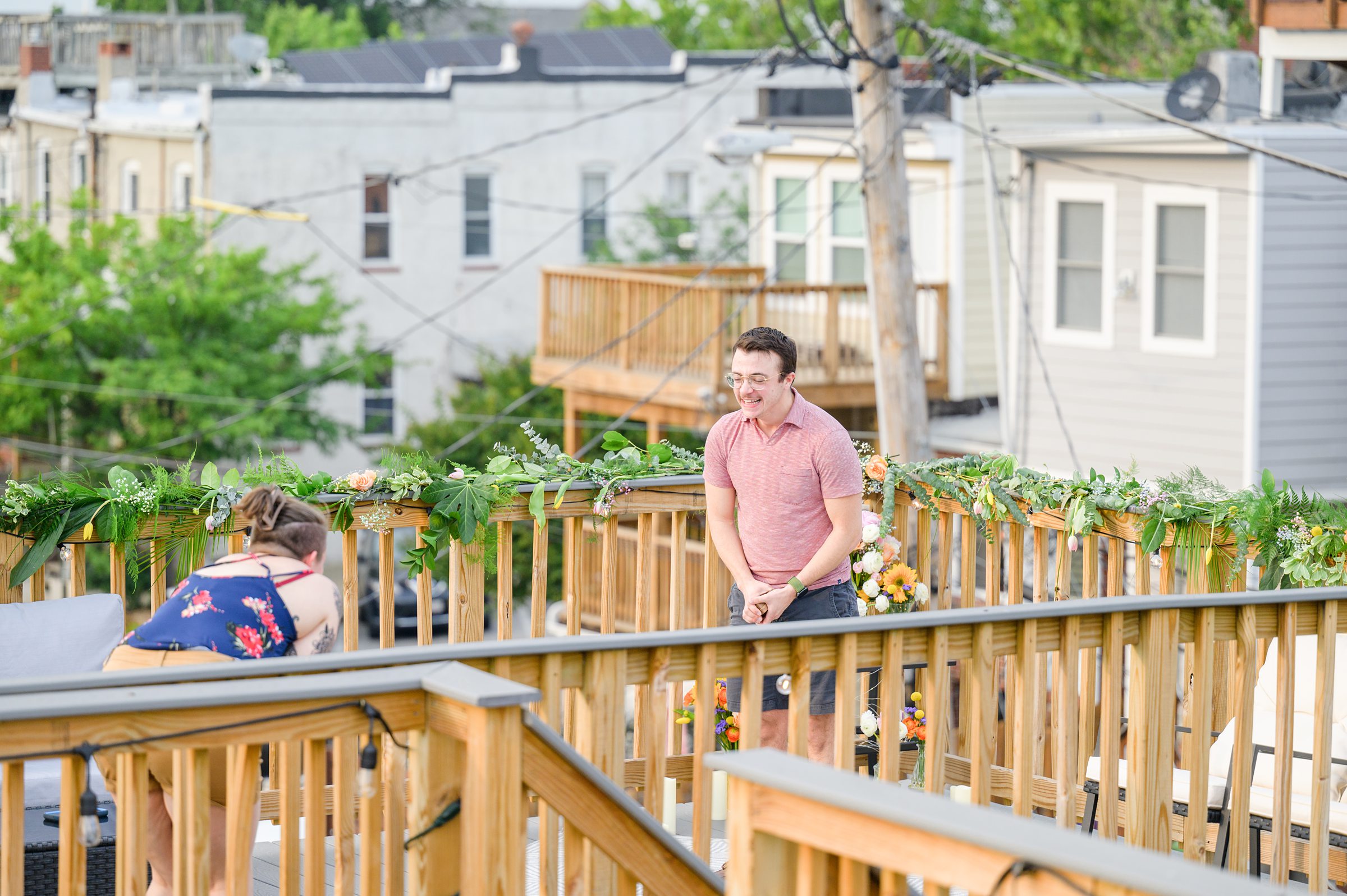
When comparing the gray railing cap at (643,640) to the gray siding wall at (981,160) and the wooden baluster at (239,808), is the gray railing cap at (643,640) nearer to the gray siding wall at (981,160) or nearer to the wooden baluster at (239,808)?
the wooden baluster at (239,808)

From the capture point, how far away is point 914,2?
36250mm

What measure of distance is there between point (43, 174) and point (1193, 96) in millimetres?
22318

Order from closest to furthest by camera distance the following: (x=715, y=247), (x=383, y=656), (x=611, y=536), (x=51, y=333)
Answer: (x=383, y=656)
(x=611, y=536)
(x=51, y=333)
(x=715, y=247)

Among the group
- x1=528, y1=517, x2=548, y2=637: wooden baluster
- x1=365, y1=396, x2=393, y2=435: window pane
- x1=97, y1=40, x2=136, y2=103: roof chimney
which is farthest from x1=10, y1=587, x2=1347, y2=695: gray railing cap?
x1=97, y1=40, x2=136, y2=103: roof chimney

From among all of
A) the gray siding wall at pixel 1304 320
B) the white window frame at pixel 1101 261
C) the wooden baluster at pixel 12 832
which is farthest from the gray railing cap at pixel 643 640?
the white window frame at pixel 1101 261

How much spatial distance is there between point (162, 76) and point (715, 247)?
480 inches

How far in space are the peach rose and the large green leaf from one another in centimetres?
90

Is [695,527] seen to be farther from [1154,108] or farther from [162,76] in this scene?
[162,76]

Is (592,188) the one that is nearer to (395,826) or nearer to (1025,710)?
(1025,710)

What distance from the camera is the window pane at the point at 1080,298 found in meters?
16.5

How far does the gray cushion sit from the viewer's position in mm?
5078

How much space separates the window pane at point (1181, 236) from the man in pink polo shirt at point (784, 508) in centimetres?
1117

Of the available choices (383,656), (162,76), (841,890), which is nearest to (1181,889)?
(841,890)

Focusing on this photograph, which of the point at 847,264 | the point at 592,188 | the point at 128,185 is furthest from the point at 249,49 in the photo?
the point at 847,264
